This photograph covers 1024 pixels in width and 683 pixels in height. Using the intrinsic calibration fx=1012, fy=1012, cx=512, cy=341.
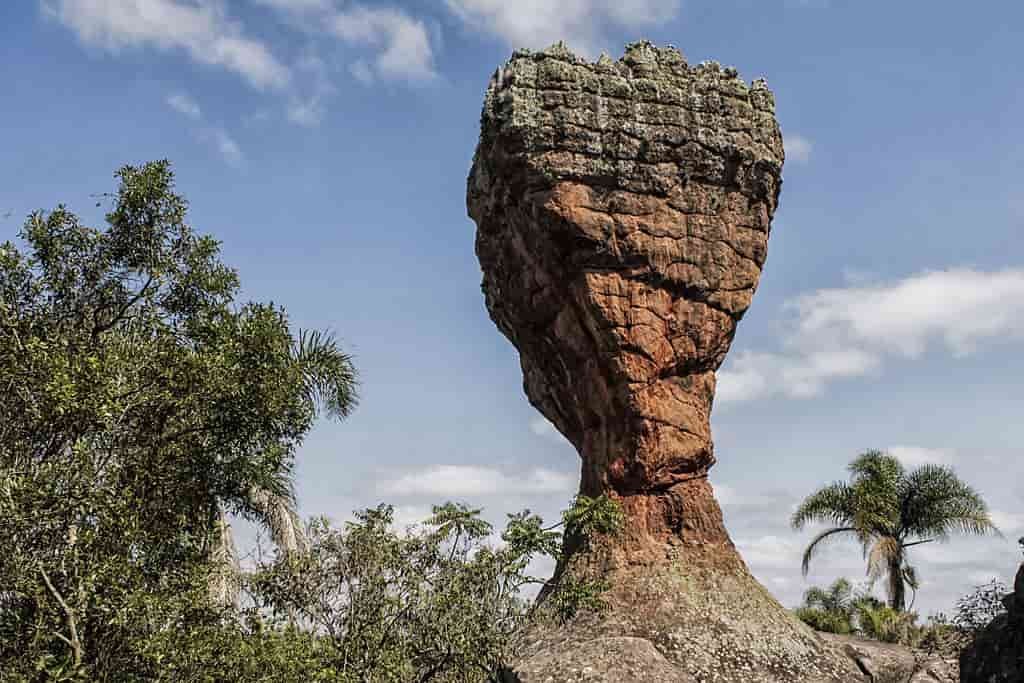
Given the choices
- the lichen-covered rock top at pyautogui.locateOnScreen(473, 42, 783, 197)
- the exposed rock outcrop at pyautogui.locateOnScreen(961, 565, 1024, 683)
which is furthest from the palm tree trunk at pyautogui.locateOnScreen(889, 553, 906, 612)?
the exposed rock outcrop at pyautogui.locateOnScreen(961, 565, 1024, 683)

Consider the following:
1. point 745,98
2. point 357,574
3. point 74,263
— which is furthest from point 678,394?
point 74,263

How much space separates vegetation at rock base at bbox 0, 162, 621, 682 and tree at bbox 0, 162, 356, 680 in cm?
3

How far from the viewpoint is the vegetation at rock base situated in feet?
40.1

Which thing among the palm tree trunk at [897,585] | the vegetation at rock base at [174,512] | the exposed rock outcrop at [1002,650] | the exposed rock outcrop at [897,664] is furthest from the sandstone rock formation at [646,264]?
the palm tree trunk at [897,585]

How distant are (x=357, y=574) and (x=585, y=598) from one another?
6890 millimetres

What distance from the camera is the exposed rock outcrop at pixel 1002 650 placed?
922 centimetres

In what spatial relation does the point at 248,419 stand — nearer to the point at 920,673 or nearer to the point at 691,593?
the point at 691,593

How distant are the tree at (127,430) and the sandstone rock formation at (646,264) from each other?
6917 mm

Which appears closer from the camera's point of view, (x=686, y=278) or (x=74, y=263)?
(x=74, y=263)

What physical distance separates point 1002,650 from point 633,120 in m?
16.0

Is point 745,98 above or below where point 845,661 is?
above

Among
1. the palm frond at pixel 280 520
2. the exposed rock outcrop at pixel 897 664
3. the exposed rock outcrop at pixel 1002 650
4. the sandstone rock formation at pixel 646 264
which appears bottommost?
the exposed rock outcrop at pixel 1002 650

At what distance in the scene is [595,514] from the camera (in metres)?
21.7

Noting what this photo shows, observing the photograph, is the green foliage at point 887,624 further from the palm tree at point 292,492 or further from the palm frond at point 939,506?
the palm tree at point 292,492
